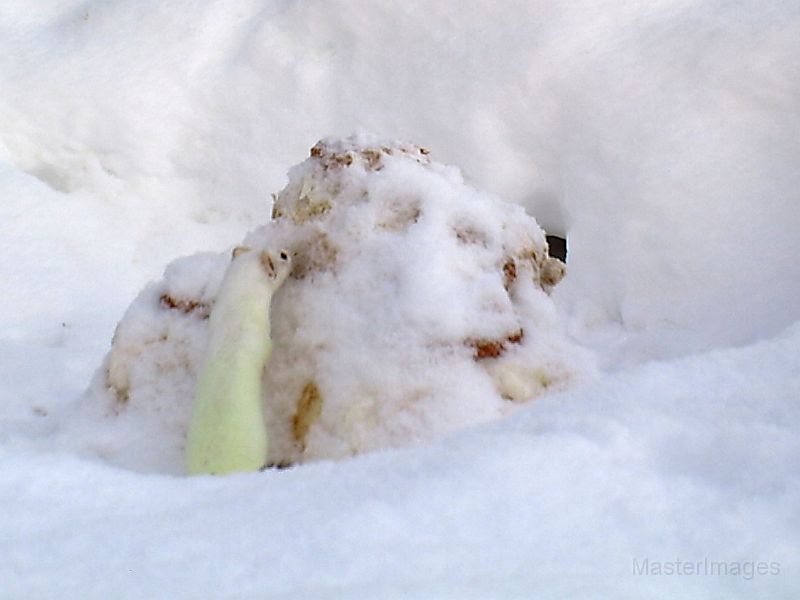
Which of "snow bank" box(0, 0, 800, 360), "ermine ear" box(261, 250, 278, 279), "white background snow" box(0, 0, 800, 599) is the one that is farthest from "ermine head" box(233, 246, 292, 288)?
"snow bank" box(0, 0, 800, 360)

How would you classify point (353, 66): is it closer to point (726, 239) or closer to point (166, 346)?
point (726, 239)

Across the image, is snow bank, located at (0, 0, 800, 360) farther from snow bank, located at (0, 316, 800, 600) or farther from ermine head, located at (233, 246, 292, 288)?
snow bank, located at (0, 316, 800, 600)

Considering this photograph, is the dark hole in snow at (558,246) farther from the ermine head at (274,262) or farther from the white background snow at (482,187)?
the ermine head at (274,262)

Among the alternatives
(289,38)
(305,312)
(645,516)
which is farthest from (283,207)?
(289,38)

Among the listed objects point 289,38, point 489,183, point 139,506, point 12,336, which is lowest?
point 139,506

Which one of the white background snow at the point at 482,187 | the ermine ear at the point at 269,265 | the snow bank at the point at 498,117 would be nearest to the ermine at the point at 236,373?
the ermine ear at the point at 269,265

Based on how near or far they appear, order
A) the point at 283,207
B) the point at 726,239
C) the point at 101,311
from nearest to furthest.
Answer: the point at 283,207
the point at 726,239
the point at 101,311
